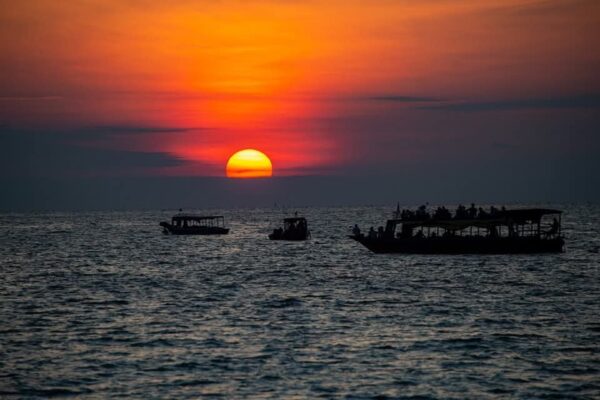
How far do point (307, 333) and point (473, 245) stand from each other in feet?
148

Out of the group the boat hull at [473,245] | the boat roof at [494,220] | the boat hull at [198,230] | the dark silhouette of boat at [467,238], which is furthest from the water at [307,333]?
the boat hull at [198,230]

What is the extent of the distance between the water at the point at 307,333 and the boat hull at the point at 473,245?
7.90 meters

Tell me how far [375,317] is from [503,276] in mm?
22871

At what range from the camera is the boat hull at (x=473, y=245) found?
7656cm

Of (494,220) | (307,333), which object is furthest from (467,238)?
(307,333)

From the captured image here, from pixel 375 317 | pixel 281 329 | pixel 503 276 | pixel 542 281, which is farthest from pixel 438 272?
pixel 281 329

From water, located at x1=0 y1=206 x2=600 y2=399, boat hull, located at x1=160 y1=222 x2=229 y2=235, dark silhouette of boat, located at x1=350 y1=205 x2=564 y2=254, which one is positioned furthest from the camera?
boat hull, located at x1=160 y1=222 x2=229 y2=235

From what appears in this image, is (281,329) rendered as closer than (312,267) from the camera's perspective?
Yes

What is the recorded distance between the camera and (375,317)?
132 feet

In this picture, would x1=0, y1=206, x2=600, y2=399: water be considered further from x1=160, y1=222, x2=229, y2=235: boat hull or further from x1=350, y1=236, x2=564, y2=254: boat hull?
x1=160, y1=222, x2=229, y2=235: boat hull

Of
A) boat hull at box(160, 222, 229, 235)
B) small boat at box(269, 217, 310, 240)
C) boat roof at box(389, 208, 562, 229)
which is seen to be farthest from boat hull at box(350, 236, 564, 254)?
boat hull at box(160, 222, 229, 235)

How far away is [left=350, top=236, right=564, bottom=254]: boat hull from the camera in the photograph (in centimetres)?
7656

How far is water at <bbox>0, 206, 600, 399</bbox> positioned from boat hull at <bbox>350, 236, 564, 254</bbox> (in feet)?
25.9

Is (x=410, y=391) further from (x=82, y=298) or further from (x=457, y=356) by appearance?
(x=82, y=298)
